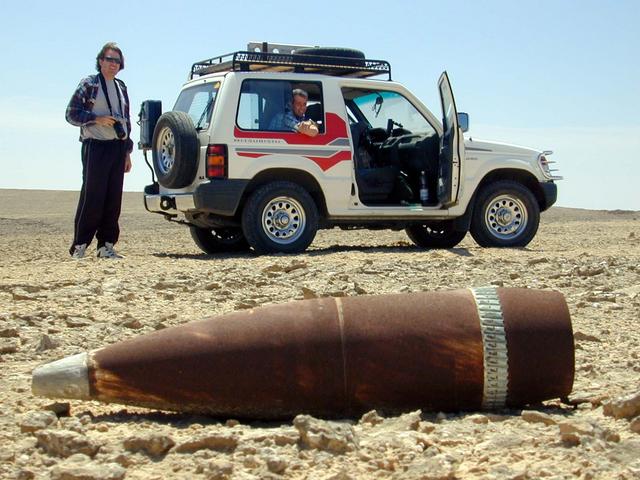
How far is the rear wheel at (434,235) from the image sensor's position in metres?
12.5

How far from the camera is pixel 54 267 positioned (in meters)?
9.70

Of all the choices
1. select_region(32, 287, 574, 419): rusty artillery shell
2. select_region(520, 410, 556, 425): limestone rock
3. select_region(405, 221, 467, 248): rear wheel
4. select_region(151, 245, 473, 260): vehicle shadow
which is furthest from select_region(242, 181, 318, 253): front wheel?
select_region(520, 410, 556, 425): limestone rock

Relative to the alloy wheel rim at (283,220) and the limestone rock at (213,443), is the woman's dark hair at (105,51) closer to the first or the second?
the alloy wheel rim at (283,220)

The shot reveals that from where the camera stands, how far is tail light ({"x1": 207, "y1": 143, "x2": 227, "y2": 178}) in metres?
10.6

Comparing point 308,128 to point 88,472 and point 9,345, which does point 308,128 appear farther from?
point 88,472

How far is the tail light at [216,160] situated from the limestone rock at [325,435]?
22.7 feet

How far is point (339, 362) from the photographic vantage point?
424 cm

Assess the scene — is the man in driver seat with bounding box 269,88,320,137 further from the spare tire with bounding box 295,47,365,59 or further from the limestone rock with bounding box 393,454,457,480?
the limestone rock with bounding box 393,454,457,480

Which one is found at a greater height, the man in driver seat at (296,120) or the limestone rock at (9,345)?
the man in driver seat at (296,120)

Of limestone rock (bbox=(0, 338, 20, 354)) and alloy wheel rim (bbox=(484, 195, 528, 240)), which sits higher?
alloy wheel rim (bbox=(484, 195, 528, 240))

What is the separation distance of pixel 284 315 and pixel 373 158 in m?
7.60

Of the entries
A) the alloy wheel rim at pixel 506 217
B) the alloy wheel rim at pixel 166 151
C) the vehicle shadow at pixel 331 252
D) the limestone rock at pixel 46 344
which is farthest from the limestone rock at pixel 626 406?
the alloy wheel rim at pixel 506 217

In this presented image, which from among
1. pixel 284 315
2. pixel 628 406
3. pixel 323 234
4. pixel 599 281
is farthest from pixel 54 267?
pixel 323 234

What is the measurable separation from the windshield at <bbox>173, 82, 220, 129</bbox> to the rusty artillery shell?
666 centimetres
